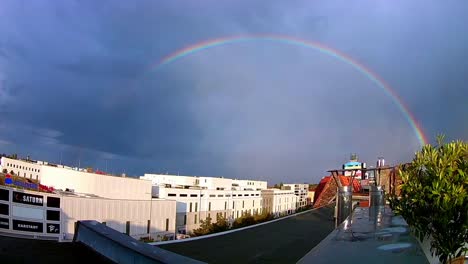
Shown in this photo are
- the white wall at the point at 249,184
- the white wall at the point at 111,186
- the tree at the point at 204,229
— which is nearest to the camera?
the tree at the point at 204,229

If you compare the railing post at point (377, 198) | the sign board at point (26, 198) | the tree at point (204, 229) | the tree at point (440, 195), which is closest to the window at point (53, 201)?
the sign board at point (26, 198)

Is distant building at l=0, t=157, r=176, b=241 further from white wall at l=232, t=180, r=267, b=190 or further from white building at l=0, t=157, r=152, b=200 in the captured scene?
white wall at l=232, t=180, r=267, b=190

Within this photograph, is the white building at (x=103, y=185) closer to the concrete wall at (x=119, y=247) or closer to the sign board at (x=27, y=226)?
the sign board at (x=27, y=226)

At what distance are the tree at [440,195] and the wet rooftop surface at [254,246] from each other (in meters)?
4.28

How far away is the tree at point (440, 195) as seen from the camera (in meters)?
4.51

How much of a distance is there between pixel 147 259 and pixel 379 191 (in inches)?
454

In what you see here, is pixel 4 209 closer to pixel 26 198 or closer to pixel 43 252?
pixel 26 198

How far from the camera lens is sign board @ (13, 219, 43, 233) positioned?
56366 mm

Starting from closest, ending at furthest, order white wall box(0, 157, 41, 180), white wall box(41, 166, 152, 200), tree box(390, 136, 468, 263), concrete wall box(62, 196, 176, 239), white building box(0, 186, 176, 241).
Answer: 1. tree box(390, 136, 468, 263)
2. concrete wall box(62, 196, 176, 239)
3. white building box(0, 186, 176, 241)
4. white wall box(41, 166, 152, 200)
5. white wall box(0, 157, 41, 180)

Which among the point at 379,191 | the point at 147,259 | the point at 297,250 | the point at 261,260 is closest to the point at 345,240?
the point at 261,260

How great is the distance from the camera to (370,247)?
6.57 m

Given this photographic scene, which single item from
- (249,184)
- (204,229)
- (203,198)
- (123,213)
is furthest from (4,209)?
(249,184)

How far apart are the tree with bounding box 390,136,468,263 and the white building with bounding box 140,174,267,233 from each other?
169 feet

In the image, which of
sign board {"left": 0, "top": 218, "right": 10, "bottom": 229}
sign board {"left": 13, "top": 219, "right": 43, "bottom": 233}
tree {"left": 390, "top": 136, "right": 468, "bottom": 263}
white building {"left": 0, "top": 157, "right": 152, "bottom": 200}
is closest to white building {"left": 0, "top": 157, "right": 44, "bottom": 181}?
white building {"left": 0, "top": 157, "right": 152, "bottom": 200}
